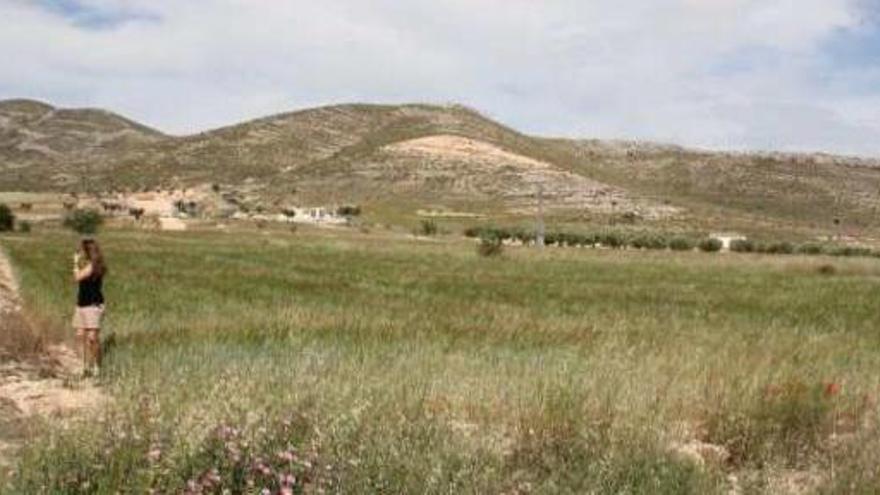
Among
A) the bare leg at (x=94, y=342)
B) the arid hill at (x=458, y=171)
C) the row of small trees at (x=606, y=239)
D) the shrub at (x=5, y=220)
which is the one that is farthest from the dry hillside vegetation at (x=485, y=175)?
the bare leg at (x=94, y=342)

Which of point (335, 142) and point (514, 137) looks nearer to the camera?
point (335, 142)

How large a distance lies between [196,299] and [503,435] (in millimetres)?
18211

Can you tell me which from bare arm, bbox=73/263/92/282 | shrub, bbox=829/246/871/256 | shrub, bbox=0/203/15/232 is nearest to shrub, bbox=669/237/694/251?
shrub, bbox=829/246/871/256

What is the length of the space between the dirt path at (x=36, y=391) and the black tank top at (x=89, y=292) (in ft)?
2.87

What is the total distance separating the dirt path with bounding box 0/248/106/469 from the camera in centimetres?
979

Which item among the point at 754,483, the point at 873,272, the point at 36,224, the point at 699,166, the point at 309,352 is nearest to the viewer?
the point at 754,483

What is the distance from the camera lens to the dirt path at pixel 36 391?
979 centimetres

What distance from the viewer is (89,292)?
53.2 ft

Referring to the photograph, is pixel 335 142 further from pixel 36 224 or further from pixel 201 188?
pixel 36 224

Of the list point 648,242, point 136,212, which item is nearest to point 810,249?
point 648,242

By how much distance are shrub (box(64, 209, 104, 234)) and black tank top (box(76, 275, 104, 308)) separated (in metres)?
50.1

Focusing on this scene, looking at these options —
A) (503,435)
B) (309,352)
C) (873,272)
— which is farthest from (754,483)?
(873,272)

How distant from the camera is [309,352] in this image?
14836 millimetres

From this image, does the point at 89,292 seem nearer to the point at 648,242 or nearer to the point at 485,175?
the point at 648,242
